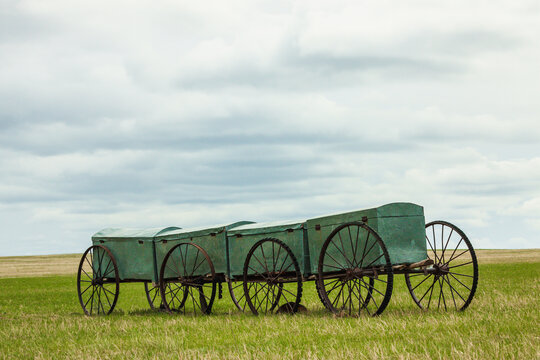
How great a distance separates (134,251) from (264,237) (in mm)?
4970

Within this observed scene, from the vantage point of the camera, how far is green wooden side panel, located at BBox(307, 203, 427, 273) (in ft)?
41.8

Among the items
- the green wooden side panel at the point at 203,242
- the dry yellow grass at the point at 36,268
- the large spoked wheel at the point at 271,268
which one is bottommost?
the dry yellow grass at the point at 36,268

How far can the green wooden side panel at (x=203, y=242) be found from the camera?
16.0m

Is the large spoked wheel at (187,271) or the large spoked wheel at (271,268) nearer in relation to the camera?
the large spoked wheel at (271,268)

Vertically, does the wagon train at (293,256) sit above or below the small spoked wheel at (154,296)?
above

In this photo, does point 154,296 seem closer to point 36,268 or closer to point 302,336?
point 302,336

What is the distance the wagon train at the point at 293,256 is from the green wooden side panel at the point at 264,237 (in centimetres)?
2

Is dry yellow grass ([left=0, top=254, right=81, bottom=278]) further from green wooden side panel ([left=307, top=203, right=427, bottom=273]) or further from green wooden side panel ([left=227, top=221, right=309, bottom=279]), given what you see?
green wooden side panel ([left=307, top=203, right=427, bottom=273])

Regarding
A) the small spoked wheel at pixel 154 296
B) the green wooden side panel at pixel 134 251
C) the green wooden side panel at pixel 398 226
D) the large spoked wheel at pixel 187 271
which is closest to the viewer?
the green wooden side panel at pixel 398 226

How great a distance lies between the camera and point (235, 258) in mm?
15781

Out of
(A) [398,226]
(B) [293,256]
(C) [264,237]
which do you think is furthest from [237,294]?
(A) [398,226]

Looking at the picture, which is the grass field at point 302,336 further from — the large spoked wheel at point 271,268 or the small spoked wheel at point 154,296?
the small spoked wheel at point 154,296

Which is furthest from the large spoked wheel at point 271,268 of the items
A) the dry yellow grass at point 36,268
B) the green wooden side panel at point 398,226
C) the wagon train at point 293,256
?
the dry yellow grass at point 36,268

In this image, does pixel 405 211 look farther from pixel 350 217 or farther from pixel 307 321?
pixel 307 321
